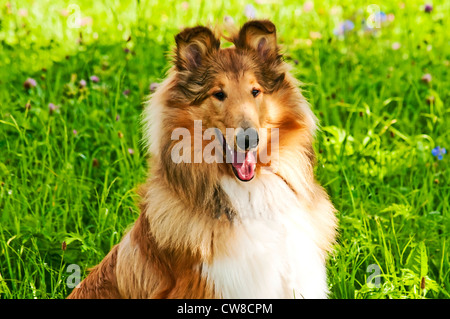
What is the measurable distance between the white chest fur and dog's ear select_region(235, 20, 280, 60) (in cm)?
72

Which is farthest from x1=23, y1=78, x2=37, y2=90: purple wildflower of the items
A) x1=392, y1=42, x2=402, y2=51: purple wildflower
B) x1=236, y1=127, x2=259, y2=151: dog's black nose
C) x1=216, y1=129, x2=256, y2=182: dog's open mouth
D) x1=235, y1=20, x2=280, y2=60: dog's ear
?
x1=392, y1=42, x2=402, y2=51: purple wildflower

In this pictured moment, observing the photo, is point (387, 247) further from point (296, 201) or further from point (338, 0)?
point (338, 0)

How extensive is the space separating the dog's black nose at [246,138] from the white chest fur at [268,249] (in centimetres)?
26

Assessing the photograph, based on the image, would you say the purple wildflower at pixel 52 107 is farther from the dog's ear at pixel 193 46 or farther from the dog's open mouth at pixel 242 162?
the dog's open mouth at pixel 242 162

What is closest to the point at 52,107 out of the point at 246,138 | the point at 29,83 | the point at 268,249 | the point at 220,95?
the point at 29,83

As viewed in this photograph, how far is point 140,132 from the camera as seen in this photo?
5.22 metres

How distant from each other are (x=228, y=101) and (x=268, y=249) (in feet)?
2.71

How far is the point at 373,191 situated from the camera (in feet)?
15.8

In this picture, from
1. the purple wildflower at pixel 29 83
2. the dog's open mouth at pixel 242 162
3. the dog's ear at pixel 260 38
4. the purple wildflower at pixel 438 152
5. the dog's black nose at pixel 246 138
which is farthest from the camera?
the purple wildflower at pixel 29 83

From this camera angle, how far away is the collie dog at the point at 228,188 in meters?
3.25

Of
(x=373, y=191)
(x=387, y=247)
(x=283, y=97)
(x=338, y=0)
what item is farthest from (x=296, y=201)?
(x=338, y=0)

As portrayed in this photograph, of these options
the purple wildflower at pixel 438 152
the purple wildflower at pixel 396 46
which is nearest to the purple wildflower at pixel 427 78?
the purple wildflower at pixel 396 46

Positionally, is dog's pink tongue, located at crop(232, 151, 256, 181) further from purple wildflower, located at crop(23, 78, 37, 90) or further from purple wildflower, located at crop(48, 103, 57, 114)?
purple wildflower, located at crop(23, 78, 37, 90)

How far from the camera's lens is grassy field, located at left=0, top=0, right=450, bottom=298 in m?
4.23
